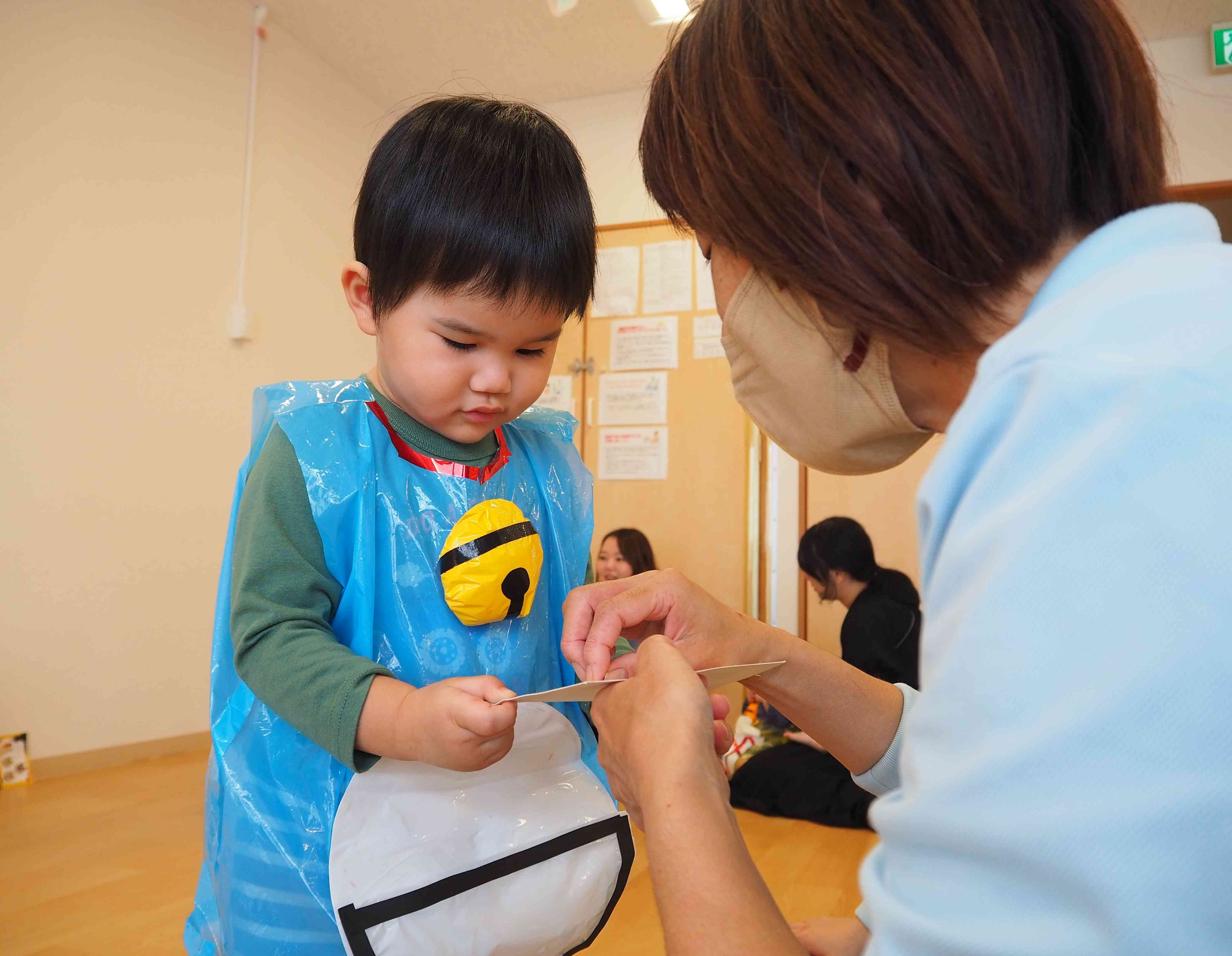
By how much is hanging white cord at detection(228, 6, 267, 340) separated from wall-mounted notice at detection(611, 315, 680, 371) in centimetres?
172

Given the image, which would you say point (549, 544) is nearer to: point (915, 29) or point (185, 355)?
point (915, 29)

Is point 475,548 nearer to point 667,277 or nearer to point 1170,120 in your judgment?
point 1170,120

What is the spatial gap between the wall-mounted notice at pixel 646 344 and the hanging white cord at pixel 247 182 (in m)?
1.72

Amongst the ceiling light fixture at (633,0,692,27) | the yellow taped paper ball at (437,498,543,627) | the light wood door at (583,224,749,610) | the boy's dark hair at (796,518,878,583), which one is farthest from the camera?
the light wood door at (583,224,749,610)

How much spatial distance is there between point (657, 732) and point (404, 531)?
0.41 metres

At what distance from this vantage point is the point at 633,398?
430cm

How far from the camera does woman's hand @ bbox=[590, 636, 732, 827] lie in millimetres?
582

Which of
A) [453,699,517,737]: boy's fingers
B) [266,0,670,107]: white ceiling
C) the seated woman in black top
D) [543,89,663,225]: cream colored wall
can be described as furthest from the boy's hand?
[543,89,663,225]: cream colored wall

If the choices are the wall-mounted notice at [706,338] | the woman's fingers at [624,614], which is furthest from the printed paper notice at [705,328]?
the woman's fingers at [624,614]

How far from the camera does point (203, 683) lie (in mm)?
3465

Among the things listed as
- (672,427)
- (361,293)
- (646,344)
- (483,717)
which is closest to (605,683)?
(483,717)

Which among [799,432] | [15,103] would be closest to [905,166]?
[799,432]

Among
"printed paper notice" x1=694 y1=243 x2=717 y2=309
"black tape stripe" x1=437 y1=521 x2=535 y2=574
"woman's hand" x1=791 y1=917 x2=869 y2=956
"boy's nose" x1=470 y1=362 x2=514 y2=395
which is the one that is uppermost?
"printed paper notice" x1=694 y1=243 x2=717 y2=309

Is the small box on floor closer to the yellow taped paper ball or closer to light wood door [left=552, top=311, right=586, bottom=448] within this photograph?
light wood door [left=552, top=311, right=586, bottom=448]
